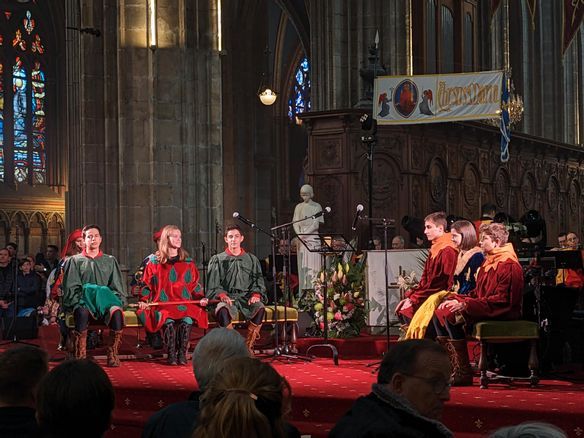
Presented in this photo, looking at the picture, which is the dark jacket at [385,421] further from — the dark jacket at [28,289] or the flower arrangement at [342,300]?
the dark jacket at [28,289]

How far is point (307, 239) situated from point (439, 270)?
20.8 feet

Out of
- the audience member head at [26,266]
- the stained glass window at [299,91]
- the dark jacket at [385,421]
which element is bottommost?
the dark jacket at [385,421]

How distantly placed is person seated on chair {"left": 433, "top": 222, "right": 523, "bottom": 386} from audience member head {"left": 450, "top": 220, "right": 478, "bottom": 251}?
40 cm

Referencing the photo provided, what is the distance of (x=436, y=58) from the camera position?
20.4 m

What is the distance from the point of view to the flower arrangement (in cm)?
1234

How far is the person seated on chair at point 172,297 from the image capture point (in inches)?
426

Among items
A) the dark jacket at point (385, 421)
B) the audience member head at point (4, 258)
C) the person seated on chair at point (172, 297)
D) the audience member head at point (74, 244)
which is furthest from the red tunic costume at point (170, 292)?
the dark jacket at point (385, 421)

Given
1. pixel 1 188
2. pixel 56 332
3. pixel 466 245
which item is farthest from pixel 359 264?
pixel 1 188

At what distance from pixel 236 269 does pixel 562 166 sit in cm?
1600

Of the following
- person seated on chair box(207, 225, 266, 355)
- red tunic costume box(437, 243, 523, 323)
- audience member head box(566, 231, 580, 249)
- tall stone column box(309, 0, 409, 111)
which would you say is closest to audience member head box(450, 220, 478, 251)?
red tunic costume box(437, 243, 523, 323)

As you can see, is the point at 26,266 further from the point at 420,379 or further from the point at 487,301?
the point at 420,379

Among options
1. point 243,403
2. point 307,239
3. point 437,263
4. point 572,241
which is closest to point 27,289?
point 307,239

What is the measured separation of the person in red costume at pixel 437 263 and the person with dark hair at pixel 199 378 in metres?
5.29

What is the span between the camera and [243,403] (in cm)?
310
